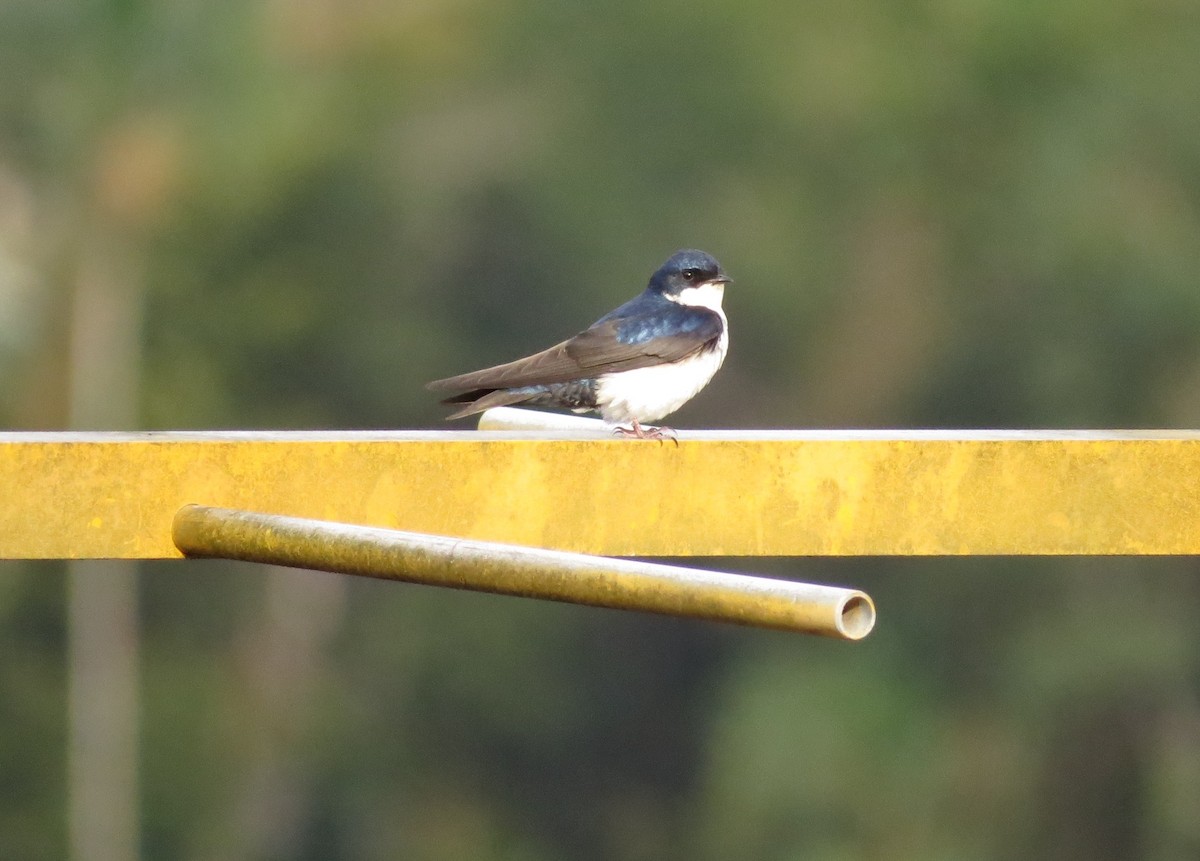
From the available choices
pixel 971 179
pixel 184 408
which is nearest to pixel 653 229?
pixel 971 179

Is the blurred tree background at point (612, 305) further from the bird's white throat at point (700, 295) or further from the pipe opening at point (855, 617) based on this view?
the pipe opening at point (855, 617)

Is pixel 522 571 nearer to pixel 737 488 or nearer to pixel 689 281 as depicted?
pixel 737 488

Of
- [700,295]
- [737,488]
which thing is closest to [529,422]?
[737,488]

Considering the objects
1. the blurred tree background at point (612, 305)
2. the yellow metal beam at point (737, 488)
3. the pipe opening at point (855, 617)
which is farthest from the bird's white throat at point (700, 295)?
the blurred tree background at point (612, 305)

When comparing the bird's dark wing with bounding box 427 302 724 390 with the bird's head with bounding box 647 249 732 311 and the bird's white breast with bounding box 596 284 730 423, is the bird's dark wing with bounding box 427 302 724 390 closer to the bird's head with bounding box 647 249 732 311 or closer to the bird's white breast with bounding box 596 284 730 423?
the bird's white breast with bounding box 596 284 730 423

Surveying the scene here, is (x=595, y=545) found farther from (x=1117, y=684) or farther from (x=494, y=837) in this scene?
(x=494, y=837)

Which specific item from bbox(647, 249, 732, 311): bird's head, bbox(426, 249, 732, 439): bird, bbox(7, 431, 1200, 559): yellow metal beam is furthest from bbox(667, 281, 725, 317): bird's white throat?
bbox(7, 431, 1200, 559): yellow metal beam
